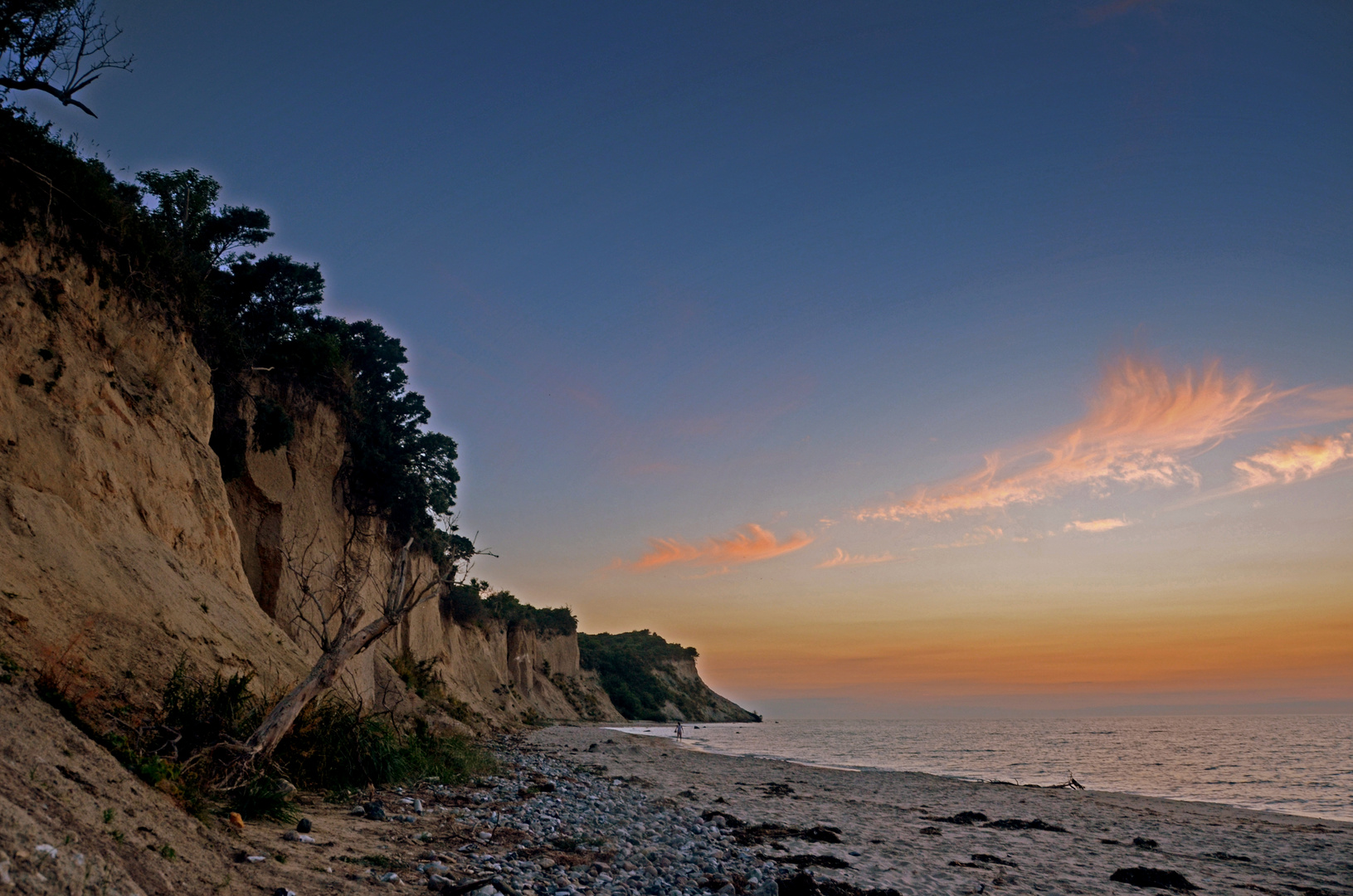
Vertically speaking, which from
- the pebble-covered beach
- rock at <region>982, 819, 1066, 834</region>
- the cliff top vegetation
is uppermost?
the cliff top vegetation

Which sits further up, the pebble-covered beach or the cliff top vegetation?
the cliff top vegetation

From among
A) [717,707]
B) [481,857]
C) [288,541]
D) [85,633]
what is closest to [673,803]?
[481,857]

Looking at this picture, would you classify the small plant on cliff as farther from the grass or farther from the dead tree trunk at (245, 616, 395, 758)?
the dead tree trunk at (245, 616, 395, 758)

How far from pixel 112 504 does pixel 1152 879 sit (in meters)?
18.8

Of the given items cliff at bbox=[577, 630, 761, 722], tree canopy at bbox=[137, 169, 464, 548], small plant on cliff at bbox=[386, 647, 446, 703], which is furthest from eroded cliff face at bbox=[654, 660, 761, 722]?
tree canopy at bbox=[137, 169, 464, 548]

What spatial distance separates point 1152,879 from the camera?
11.8 m

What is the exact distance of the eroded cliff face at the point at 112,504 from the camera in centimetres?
911

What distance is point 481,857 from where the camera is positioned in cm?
837

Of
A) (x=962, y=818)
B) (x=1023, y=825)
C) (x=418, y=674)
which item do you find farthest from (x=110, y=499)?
(x=418, y=674)

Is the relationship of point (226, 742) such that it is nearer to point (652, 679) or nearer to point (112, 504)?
point (112, 504)

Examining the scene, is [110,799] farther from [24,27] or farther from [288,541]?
[288,541]

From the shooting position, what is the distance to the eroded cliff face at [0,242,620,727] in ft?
29.9

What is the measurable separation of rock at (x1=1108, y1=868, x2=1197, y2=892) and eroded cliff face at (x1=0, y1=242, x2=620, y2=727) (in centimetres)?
1358

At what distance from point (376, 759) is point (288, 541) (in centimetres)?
1330
